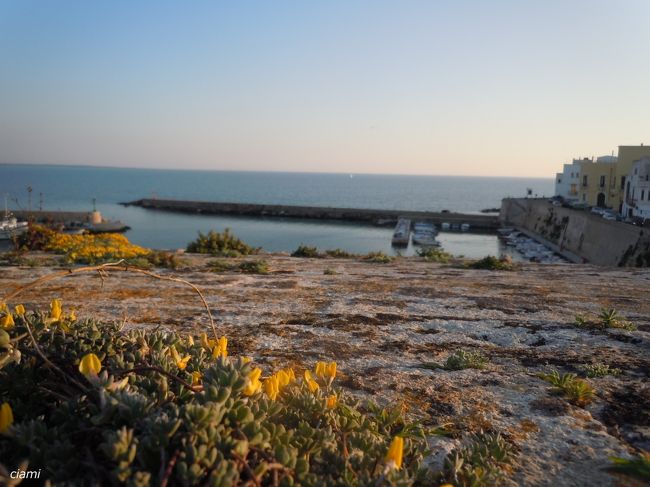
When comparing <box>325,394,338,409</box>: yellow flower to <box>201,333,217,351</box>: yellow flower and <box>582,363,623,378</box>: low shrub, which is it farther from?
<box>582,363,623,378</box>: low shrub

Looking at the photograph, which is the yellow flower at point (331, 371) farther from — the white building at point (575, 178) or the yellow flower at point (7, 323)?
the white building at point (575, 178)

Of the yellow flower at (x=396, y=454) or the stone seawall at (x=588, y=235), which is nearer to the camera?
the yellow flower at (x=396, y=454)

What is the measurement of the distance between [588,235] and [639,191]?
624 inches

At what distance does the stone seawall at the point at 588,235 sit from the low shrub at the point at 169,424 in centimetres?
4027

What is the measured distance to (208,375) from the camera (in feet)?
6.72

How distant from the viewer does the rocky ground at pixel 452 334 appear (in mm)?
2746

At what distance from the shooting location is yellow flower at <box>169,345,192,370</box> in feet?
7.70

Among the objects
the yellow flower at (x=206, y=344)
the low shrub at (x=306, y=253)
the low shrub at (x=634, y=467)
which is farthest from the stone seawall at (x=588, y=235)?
the yellow flower at (x=206, y=344)

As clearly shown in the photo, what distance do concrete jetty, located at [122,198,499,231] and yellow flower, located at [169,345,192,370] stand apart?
291 ft

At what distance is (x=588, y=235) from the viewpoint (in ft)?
168

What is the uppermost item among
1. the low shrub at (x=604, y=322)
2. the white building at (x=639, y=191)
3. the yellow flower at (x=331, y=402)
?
the white building at (x=639, y=191)

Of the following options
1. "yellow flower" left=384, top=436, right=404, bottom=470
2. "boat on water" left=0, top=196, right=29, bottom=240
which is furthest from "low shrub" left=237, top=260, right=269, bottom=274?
"boat on water" left=0, top=196, right=29, bottom=240

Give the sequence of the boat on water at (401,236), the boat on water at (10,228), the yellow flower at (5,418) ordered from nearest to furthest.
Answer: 1. the yellow flower at (5,418)
2. the boat on water at (10,228)
3. the boat on water at (401,236)

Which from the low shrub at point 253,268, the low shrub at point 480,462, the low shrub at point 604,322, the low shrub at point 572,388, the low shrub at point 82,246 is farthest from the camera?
the low shrub at point 82,246
